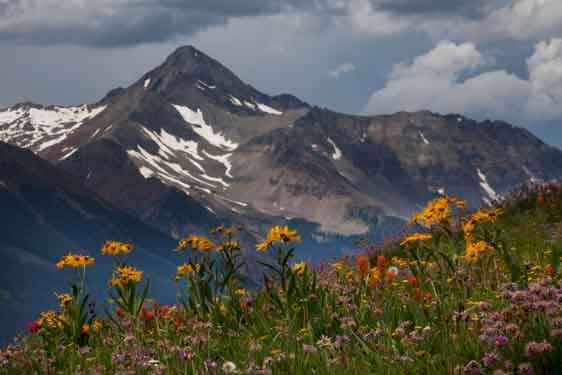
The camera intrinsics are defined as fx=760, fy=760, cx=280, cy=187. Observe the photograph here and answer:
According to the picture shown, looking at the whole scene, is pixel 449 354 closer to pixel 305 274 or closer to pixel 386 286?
pixel 305 274

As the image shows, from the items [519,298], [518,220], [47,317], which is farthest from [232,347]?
[518,220]

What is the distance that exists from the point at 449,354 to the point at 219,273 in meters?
4.91

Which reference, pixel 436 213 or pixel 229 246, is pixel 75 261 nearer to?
pixel 229 246

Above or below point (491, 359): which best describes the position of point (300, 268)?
above

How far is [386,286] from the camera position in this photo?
32.9 feet

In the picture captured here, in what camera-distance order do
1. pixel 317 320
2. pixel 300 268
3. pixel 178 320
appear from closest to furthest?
1. pixel 317 320
2. pixel 178 320
3. pixel 300 268

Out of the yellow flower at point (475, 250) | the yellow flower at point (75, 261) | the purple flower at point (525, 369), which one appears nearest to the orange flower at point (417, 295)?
the yellow flower at point (475, 250)

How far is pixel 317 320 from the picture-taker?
27.1ft

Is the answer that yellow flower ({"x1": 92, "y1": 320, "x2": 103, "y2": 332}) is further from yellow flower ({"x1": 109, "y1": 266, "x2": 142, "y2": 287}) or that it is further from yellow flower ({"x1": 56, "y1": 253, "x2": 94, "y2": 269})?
yellow flower ({"x1": 56, "y1": 253, "x2": 94, "y2": 269})

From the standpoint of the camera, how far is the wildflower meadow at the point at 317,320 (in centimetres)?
529

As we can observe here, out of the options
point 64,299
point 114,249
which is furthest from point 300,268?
point 64,299

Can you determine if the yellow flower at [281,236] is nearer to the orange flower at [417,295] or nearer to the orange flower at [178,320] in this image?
the orange flower at [417,295]

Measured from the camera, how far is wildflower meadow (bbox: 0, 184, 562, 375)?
17.4 ft

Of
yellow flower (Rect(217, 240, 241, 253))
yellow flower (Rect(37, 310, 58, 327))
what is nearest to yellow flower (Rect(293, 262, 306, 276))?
yellow flower (Rect(217, 240, 241, 253))
